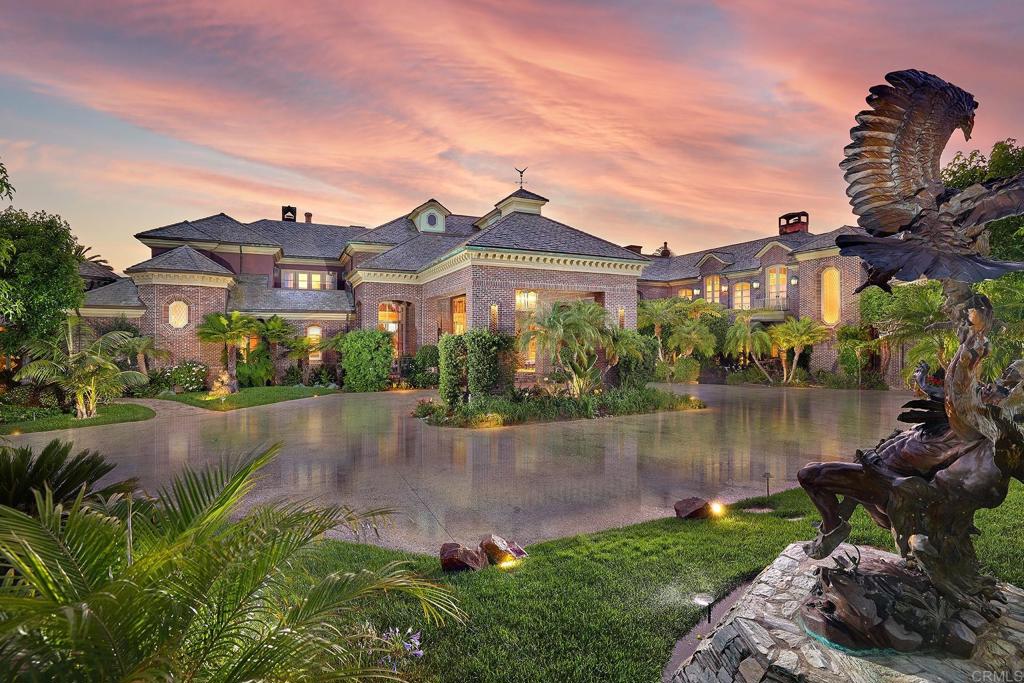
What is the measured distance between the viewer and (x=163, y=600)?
1892mm

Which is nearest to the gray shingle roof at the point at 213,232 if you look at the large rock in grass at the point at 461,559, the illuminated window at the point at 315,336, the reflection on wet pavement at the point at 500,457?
the illuminated window at the point at 315,336

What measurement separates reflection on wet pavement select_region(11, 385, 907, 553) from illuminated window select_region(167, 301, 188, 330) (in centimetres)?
841

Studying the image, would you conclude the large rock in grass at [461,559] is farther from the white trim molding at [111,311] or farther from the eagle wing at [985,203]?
the white trim molding at [111,311]

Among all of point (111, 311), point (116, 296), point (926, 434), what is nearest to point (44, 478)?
point (926, 434)

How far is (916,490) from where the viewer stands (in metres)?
2.99

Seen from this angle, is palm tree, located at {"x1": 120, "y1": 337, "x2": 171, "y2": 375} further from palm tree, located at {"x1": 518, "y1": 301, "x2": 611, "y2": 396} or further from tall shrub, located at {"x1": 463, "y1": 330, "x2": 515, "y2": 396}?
palm tree, located at {"x1": 518, "y1": 301, "x2": 611, "y2": 396}

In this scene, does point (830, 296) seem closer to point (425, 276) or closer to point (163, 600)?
point (425, 276)

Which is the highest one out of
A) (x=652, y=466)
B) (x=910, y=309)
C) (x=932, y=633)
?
(x=910, y=309)

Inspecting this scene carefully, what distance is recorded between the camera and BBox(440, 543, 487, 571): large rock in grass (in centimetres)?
475

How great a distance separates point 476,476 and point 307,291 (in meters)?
22.6

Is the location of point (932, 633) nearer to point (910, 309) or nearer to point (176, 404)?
point (910, 309)

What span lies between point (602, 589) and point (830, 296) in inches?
1097

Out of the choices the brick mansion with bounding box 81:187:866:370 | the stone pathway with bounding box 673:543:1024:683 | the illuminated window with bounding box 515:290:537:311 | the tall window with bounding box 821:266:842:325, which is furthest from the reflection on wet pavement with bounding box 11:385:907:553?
the tall window with bounding box 821:266:842:325

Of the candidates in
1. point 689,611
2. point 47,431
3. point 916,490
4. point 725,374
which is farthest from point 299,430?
point 725,374
